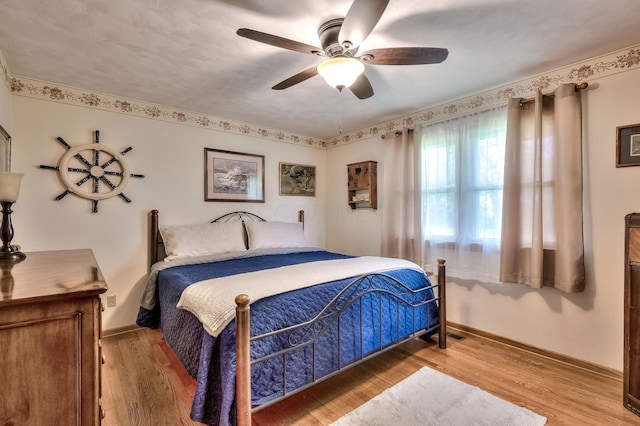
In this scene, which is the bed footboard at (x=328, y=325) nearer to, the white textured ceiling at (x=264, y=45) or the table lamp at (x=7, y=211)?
the table lamp at (x=7, y=211)

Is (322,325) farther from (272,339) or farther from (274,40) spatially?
(274,40)

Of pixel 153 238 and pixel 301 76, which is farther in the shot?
pixel 153 238

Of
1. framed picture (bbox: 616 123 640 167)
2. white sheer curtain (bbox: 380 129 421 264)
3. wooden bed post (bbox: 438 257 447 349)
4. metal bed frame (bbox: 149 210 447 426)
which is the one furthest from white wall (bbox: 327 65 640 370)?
white sheer curtain (bbox: 380 129 421 264)

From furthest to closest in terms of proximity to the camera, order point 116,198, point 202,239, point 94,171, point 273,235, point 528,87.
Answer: point 273,235, point 202,239, point 116,198, point 94,171, point 528,87

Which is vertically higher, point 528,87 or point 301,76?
point 528,87

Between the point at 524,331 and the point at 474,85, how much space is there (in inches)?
87.0

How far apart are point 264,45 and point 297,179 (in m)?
2.34

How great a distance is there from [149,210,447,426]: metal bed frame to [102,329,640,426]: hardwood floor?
0.20 metres

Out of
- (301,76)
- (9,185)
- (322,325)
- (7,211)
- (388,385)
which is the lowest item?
(388,385)

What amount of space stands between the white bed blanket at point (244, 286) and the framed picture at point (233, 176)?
1.77 m

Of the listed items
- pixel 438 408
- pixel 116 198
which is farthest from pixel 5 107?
pixel 438 408

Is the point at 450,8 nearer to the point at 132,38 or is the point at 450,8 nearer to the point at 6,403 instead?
the point at 132,38

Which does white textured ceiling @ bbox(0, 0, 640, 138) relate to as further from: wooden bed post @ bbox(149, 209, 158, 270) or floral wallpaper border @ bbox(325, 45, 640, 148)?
wooden bed post @ bbox(149, 209, 158, 270)

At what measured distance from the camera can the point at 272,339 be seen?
5.21ft
